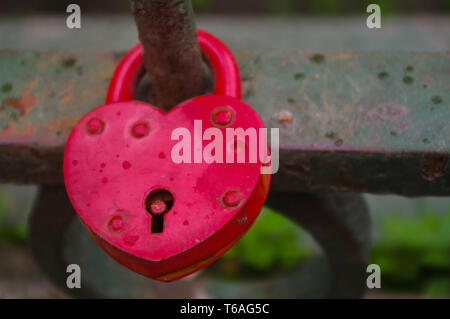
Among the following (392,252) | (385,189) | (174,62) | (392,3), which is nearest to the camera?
(174,62)

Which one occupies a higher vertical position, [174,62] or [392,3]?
[392,3]

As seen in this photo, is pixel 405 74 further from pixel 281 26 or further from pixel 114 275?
pixel 281 26

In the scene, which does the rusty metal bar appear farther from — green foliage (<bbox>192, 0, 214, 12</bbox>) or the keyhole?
green foliage (<bbox>192, 0, 214, 12</bbox>)

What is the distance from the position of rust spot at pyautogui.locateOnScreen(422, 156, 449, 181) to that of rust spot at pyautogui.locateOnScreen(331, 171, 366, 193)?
0.10 metres

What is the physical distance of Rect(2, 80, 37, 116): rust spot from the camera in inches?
38.8

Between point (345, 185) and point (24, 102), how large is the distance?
0.57 m

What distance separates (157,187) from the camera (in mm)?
700

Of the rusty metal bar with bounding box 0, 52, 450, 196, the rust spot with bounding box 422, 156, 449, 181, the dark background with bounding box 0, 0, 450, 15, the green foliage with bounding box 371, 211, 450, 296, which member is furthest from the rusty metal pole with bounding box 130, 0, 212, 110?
the dark background with bounding box 0, 0, 450, 15

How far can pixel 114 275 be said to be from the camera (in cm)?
153

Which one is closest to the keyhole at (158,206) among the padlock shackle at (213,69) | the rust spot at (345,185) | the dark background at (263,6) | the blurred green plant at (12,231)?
the padlock shackle at (213,69)

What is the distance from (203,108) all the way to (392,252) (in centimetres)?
133

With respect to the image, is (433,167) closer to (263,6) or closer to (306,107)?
(306,107)
